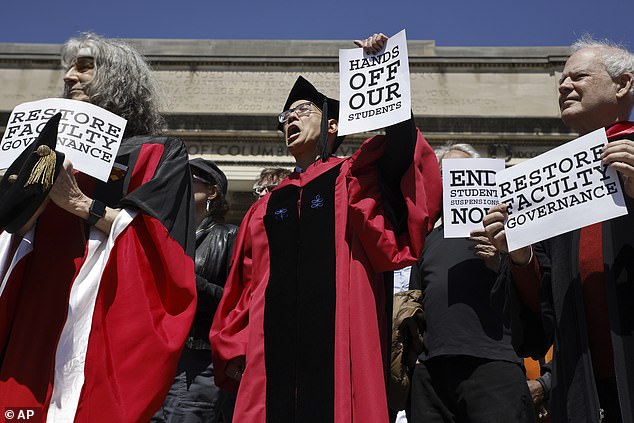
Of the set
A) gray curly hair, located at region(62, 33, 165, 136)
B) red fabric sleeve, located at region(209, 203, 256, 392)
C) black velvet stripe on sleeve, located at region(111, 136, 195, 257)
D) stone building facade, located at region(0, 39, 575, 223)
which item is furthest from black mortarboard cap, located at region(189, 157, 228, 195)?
stone building facade, located at region(0, 39, 575, 223)

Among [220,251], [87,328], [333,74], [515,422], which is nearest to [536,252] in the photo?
[515,422]

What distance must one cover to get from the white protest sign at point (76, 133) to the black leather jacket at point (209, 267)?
1457 mm

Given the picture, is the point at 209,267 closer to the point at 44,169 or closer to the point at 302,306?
the point at 302,306

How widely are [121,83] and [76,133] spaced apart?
0.47 meters

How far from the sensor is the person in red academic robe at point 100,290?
258 centimetres

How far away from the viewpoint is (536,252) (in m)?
3.03

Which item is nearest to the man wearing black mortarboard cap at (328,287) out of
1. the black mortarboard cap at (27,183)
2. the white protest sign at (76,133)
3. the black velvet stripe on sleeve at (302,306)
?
the black velvet stripe on sleeve at (302,306)

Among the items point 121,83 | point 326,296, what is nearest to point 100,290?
point 326,296

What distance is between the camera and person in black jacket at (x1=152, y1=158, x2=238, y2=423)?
13.5 feet

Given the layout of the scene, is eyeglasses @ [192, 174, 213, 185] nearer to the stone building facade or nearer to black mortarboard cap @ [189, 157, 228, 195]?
black mortarboard cap @ [189, 157, 228, 195]

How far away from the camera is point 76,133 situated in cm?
289

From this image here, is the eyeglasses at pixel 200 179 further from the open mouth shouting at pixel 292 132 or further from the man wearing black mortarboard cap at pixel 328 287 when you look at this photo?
the man wearing black mortarboard cap at pixel 328 287

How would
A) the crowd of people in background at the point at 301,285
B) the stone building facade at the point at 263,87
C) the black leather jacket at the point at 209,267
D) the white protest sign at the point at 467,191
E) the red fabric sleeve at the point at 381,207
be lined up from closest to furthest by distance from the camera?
the crowd of people in background at the point at 301,285, the red fabric sleeve at the point at 381,207, the white protest sign at the point at 467,191, the black leather jacket at the point at 209,267, the stone building facade at the point at 263,87

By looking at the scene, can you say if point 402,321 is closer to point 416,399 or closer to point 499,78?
point 416,399
